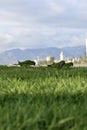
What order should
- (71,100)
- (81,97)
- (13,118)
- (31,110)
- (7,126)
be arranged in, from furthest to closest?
(81,97)
(71,100)
(31,110)
(13,118)
(7,126)

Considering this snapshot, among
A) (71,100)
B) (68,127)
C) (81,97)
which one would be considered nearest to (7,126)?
(68,127)

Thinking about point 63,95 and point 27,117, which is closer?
point 27,117

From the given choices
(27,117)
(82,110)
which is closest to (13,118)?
(27,117)

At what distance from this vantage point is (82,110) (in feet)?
16.9

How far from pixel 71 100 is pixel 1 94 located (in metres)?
1.25

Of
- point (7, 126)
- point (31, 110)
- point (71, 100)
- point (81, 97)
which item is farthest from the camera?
point (81, 97)

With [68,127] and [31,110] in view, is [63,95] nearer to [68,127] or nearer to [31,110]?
[31,110]

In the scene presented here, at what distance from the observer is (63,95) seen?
6.71 metres

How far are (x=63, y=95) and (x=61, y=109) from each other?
1.64 meters

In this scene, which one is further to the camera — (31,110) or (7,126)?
(31,110)

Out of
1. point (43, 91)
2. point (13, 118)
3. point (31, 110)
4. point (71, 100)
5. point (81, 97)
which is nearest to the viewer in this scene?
point (13, 118)

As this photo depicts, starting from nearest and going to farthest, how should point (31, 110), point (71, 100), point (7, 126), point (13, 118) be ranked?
point (7, 126) → point (13, 118) → point (31, 110) → point (71, 100)

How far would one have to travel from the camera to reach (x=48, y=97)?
6.42 meters

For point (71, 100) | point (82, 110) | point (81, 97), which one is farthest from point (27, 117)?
point (81, 97)
